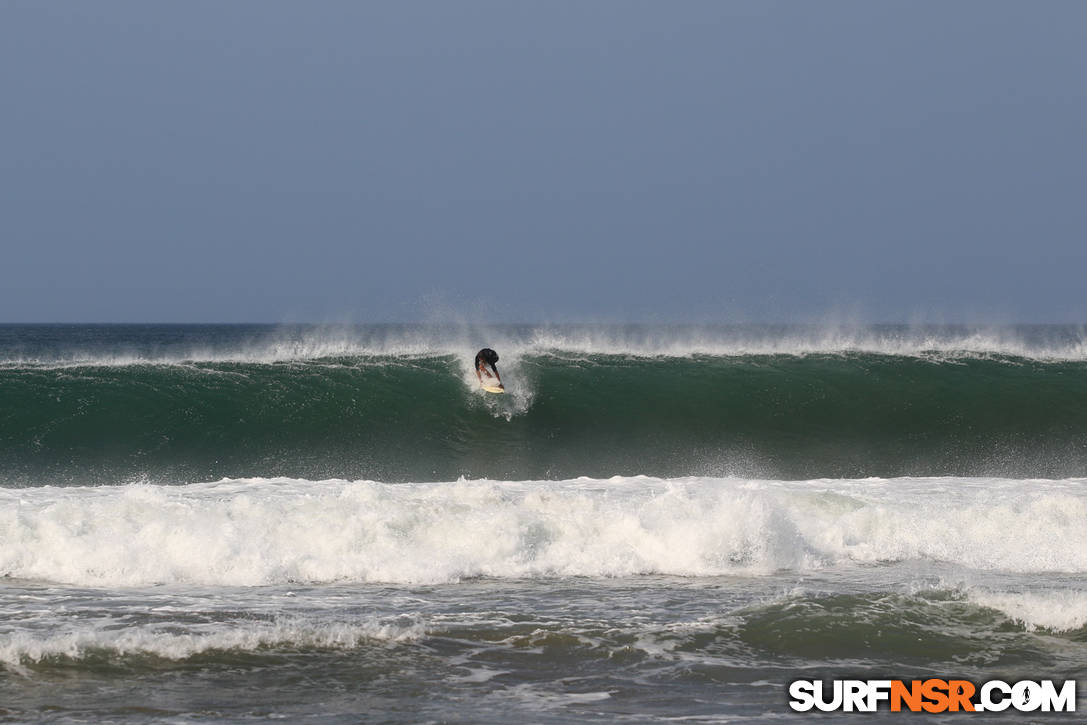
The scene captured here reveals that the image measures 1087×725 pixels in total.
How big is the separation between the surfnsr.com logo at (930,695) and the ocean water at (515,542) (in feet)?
0.48

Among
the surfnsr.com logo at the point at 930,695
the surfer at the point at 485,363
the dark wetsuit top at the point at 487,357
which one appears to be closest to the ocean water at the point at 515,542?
the surfnsr.com logo at the point at 930,695

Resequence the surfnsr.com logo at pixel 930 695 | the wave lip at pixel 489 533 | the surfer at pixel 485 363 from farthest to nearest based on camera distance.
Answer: the surfer at pixel 485 363, the wave lip at pixel 489 533, the surfnsr.com logo at pixel 930 695

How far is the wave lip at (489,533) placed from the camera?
9070mm

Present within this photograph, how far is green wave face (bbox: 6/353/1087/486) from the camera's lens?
50.5 feet

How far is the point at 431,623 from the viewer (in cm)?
741

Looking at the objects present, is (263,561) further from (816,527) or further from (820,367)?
(820,367)

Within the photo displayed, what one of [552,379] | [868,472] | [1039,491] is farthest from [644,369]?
A: [1039,491]

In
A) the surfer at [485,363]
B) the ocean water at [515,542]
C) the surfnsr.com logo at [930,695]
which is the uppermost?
the surfer at [485,363]

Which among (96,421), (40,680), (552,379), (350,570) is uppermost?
(552,379)

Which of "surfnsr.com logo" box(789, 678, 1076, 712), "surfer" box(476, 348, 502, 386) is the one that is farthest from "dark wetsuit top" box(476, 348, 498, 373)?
"surfnsr.com logo" box(789, 678, 1076, 712)

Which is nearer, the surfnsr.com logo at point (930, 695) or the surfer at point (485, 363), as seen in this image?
the surfnsr.com logo at point (930, 695)

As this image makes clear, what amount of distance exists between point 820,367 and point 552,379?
5448mm

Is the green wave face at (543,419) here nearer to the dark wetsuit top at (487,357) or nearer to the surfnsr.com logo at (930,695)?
the dark wetsuit top at (487,357)

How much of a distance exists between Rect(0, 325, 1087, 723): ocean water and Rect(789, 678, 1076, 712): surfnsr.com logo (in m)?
0.15
